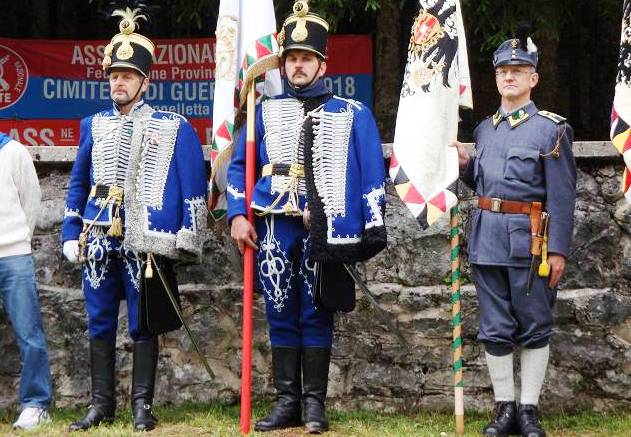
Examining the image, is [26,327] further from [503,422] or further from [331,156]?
[503,422]

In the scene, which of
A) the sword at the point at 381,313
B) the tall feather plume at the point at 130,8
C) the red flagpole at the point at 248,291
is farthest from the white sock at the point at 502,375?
the tall feather plume at the point at 130,8

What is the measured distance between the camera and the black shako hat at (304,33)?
17.3 feet

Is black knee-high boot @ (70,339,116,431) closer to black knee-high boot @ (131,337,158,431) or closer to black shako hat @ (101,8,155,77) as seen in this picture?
black knee-high boot @ (131,337,158,431)

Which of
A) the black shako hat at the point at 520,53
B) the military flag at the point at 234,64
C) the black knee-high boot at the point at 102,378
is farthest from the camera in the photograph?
the military flag at the point at 234,64

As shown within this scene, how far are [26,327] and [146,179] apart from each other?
0.99 meters

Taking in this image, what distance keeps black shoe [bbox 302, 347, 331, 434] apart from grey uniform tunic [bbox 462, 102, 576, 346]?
0.76 m

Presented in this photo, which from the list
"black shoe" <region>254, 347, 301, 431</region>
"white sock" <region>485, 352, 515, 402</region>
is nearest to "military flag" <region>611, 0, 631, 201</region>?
"white sock" <region>485, 352, 515, 402</region>

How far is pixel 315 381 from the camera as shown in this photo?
527cm

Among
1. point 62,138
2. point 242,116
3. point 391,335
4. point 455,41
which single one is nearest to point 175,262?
point 242,116

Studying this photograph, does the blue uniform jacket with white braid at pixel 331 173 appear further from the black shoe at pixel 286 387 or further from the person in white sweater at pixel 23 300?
the person in white sweater at pixel 23 300

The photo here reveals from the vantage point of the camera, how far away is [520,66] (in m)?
5.16

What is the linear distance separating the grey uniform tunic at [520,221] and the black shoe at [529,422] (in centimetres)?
31

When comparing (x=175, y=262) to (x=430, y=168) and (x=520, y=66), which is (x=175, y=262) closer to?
(x=430, y=168)

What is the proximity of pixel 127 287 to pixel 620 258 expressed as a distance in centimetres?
259
